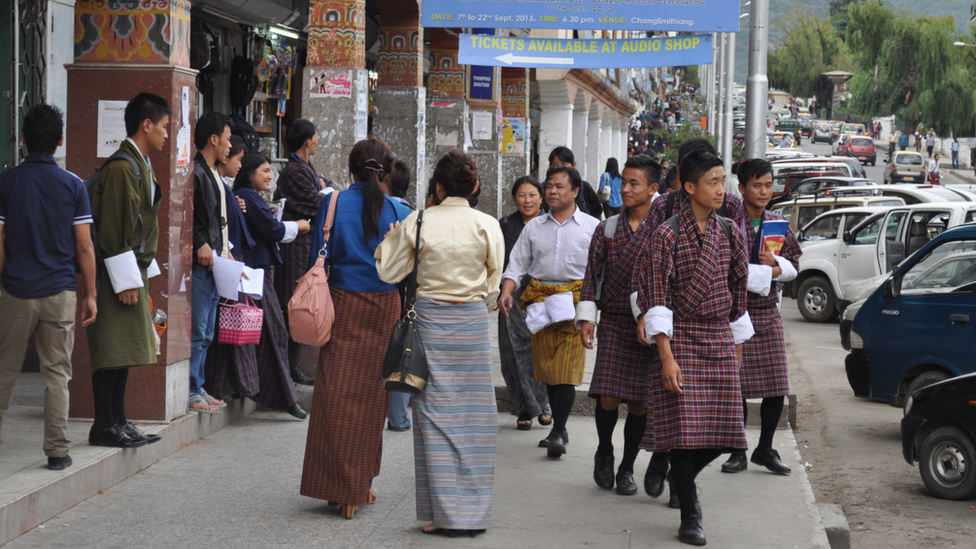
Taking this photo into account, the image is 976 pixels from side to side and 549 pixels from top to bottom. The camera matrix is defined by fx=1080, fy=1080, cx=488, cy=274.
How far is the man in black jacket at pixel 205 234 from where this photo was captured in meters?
6.70

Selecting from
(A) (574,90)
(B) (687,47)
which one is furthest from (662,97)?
(B) (687,47)

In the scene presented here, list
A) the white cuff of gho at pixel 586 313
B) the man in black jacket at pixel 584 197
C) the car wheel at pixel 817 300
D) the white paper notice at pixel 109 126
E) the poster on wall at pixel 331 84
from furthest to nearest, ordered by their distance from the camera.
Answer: the car wheel at pixel 817 300 → the poster on wall at pixel 331 84 → the man in black jacket at pixel 584 197 → the white paper notice at pixel 109 126 → the white cuff of gho at pixel 586 313

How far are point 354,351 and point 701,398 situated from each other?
1.67m

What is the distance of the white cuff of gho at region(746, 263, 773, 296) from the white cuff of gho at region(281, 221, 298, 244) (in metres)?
3.07

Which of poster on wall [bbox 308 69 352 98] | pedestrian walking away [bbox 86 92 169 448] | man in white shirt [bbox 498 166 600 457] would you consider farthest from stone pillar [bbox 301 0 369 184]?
pedestrian walking away [bbox 86 92 169 448]

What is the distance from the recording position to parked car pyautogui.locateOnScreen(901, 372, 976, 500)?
6.80m

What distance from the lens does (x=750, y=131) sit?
12.7 m

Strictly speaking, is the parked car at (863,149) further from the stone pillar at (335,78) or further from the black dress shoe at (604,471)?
the black dress shoe at (604,471)

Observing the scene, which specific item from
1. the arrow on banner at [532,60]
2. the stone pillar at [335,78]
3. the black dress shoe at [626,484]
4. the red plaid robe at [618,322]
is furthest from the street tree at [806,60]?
the black dress shoe at [626,484]

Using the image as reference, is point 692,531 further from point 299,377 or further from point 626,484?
point 299,377

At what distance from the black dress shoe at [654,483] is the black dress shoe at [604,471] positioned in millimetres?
224

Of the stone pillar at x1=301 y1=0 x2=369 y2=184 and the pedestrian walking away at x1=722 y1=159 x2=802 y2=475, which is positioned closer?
the pedestrian walking away at x1=722 y1=159 x2=802 y2=475

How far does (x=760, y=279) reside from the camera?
19.7 feet

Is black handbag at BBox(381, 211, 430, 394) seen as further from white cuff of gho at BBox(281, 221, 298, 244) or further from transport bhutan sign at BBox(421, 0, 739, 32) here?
transport bhutan sign at BBox(421, 0, 739, 32)
